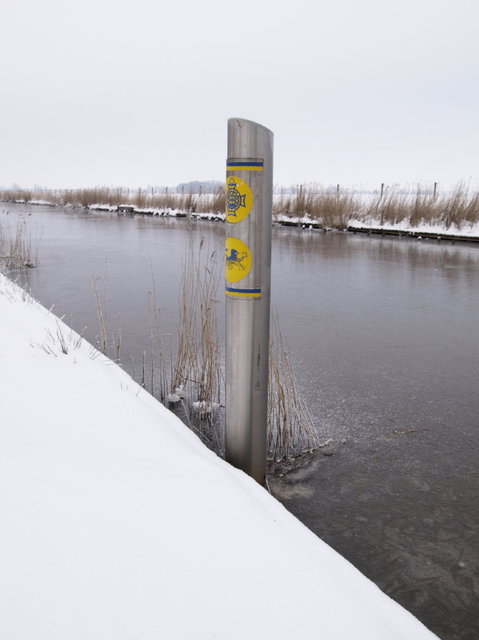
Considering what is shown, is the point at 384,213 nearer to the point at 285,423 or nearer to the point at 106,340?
the point at 106,340

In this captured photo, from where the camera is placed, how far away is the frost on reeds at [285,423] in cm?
281

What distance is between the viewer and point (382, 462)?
2777mm

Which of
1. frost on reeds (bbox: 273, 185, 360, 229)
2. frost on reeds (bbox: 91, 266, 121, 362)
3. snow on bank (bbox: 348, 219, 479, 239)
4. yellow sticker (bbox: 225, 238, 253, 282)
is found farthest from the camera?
frost on reeds (bbox: 273, 185, 360, 229)

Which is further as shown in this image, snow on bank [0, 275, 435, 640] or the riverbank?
the riverbank

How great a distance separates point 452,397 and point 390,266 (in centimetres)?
622

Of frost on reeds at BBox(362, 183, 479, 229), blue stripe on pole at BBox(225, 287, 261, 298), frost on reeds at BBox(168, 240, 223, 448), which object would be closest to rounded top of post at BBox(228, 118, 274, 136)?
blue stripe on pole at BBox(225, 287, 261, 298)

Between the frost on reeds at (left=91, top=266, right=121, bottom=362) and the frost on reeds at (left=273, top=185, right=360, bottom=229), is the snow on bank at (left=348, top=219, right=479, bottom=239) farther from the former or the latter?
the frost on reeds at (left=91, top=266, right=121, bottom=362)

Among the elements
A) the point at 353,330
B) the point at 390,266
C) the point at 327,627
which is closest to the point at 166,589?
the point at 327,627

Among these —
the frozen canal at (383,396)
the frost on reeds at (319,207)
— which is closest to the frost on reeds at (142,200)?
the frost on reeds at (319,207)

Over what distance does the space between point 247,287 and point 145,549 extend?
1084mm

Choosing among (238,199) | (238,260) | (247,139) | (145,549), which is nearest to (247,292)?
(238,260)

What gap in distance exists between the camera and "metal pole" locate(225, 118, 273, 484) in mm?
2021

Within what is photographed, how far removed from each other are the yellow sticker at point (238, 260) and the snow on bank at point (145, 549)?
2.19 ft

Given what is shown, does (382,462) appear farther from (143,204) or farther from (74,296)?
(143,204)
